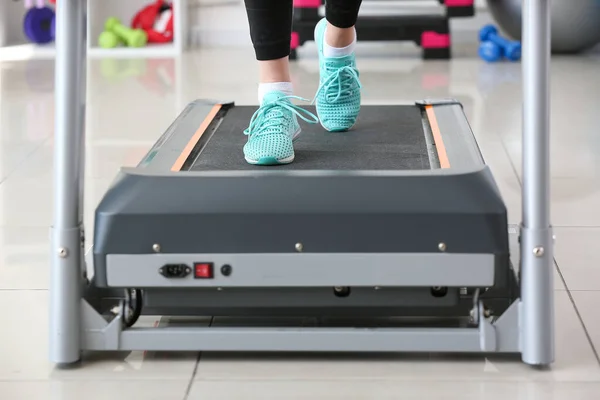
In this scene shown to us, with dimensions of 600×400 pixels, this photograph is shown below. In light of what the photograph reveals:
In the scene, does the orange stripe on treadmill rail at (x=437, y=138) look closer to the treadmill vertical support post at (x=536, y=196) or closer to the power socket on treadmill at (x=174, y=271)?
the treadmill vertical support post at (x=536, y=196)

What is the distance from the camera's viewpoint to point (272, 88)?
166 centimetres

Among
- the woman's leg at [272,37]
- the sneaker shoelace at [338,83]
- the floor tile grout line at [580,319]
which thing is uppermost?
the woman's leg at [272,37]

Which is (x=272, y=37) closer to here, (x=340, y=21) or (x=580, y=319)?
(x=340, y=21)

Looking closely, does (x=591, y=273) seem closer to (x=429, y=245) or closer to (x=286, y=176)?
(x=429, y=245)

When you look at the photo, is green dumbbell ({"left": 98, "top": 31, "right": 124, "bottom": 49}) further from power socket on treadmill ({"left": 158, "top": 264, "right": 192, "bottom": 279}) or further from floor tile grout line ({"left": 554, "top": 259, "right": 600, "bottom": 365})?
power socket on treadmill ({"left": 158, "top": 264, "right": 192, "bottom": 279})

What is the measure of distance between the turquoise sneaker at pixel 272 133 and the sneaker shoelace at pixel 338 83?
0.61ft

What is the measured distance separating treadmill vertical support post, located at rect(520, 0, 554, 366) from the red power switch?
1.37 ft

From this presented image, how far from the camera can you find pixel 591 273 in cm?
171

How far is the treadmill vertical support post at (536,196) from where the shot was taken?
4.00 ft

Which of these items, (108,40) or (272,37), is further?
(108,40)

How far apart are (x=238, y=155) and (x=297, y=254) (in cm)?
38

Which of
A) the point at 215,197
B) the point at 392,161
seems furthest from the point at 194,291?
the point at 392,161

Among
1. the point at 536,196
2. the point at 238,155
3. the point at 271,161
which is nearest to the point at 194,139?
the point at 238,155

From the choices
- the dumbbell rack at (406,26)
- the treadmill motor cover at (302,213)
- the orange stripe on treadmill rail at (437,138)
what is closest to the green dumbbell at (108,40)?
the dumbbell rack at (406,26)
